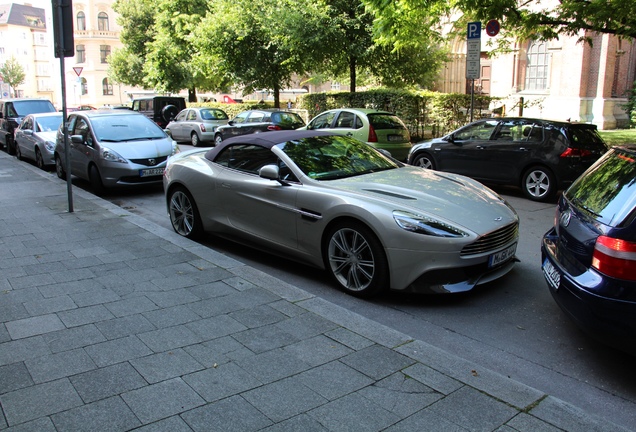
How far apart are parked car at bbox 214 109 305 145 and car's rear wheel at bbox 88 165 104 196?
851 cm

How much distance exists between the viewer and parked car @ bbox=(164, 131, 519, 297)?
4.74 meters

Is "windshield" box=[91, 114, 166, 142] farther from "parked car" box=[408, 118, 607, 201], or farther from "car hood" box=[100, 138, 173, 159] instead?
"parked car" box=[408, 118, 607, 201]

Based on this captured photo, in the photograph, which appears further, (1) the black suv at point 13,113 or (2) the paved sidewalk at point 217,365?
(1) the black suv at point 13,113

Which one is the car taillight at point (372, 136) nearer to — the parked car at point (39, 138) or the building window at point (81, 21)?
the parked car at point (39, 138)

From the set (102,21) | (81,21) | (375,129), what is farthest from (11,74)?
(375,129)

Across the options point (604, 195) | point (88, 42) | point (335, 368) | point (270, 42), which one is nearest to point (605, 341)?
point (604, 195)

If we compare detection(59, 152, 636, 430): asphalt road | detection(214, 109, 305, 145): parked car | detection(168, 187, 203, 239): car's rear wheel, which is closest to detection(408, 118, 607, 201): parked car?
detection(59, 152, 636, 430): asphalt road

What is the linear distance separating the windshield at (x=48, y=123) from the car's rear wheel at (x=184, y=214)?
31.7 feet

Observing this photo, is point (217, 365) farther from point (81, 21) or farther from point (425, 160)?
point (81, 21)

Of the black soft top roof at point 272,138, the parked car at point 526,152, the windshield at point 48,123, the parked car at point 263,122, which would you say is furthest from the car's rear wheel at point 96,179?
the parked car at point 263,122

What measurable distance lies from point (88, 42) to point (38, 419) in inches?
2937

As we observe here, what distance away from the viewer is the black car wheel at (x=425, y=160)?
12.3 m

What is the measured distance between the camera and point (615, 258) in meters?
3.35

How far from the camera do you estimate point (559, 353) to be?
4012mm
